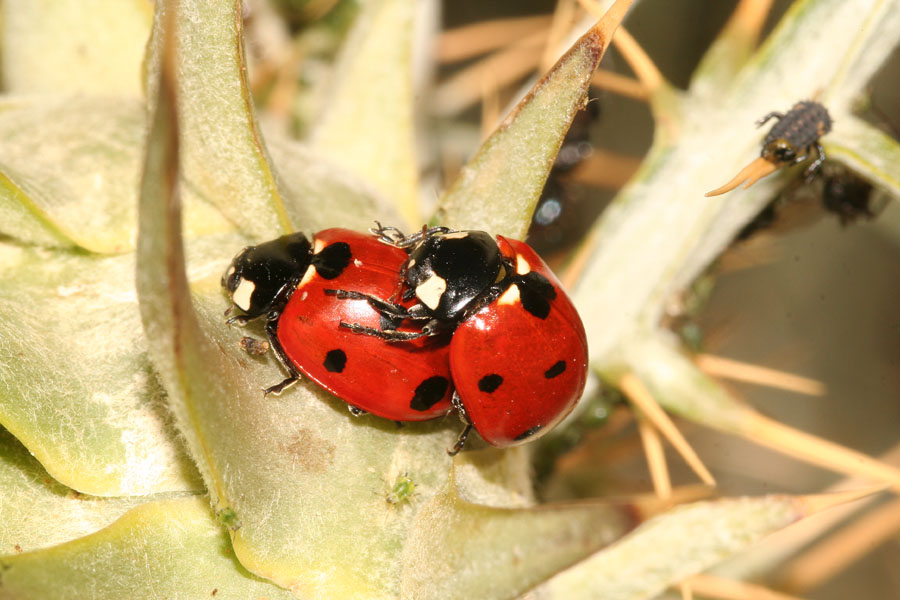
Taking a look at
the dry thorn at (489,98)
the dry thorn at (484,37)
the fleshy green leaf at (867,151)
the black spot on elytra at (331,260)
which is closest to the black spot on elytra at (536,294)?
Result: the black spot on elytra at (331,260)

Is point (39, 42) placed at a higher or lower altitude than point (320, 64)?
higher

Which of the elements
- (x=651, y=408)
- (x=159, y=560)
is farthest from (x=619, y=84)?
(x=159, y=560)

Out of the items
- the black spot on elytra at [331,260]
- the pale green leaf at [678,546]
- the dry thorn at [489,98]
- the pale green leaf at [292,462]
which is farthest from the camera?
the dry thorn at [489,98]

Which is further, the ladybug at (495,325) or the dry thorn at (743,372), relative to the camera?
the dry thorn at (743,372)

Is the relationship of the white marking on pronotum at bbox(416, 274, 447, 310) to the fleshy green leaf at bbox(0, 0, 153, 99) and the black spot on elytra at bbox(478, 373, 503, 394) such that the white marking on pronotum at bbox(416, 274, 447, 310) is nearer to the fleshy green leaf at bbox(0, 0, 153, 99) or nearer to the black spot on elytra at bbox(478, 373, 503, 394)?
the black spot on elytra at bbox(478, 373, 503, 394)

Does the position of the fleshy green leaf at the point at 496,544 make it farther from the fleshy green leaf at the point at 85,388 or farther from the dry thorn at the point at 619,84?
the dry thorn at the point at 619,84

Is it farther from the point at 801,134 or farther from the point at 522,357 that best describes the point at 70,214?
the point at 801,134

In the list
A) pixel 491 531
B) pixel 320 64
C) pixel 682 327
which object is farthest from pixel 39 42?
pixel 682 327

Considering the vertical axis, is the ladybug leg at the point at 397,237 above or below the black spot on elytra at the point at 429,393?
above

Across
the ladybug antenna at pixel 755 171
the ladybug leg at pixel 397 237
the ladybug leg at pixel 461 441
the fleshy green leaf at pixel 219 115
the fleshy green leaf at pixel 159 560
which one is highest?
the ladybug antenna at pixel 755 171
